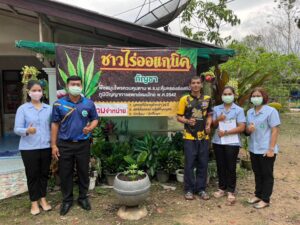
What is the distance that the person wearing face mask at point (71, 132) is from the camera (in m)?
4.05

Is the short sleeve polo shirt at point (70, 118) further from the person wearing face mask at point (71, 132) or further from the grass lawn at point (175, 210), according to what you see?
the grass lawn at point (175, 210)

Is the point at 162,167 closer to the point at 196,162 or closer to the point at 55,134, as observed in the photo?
the point at 196,162

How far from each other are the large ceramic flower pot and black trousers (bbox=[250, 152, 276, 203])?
1641 millimetres

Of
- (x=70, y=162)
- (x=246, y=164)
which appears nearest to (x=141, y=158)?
(x=70, y=162)

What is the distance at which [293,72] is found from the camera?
15.3 meters

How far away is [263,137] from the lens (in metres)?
4.27

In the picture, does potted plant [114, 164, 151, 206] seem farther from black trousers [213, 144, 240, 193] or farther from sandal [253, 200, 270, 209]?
sandal [253, 200, 270, 209]

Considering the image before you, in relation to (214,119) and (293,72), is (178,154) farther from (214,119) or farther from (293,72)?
(293,72)

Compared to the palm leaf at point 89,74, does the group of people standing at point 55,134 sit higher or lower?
lower

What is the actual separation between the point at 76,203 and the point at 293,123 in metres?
12.4

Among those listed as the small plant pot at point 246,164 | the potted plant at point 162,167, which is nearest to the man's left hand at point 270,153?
the potted plant at point 162,167

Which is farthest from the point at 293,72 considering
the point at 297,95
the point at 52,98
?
the point at 52,98

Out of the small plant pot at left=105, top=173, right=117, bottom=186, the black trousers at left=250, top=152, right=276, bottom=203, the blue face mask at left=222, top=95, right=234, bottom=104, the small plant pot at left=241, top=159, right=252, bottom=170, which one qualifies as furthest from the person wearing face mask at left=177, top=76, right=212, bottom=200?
the small plant pot at left=241, top=159, right=252, bottom=170

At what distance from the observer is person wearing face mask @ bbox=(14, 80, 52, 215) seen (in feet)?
13.1
